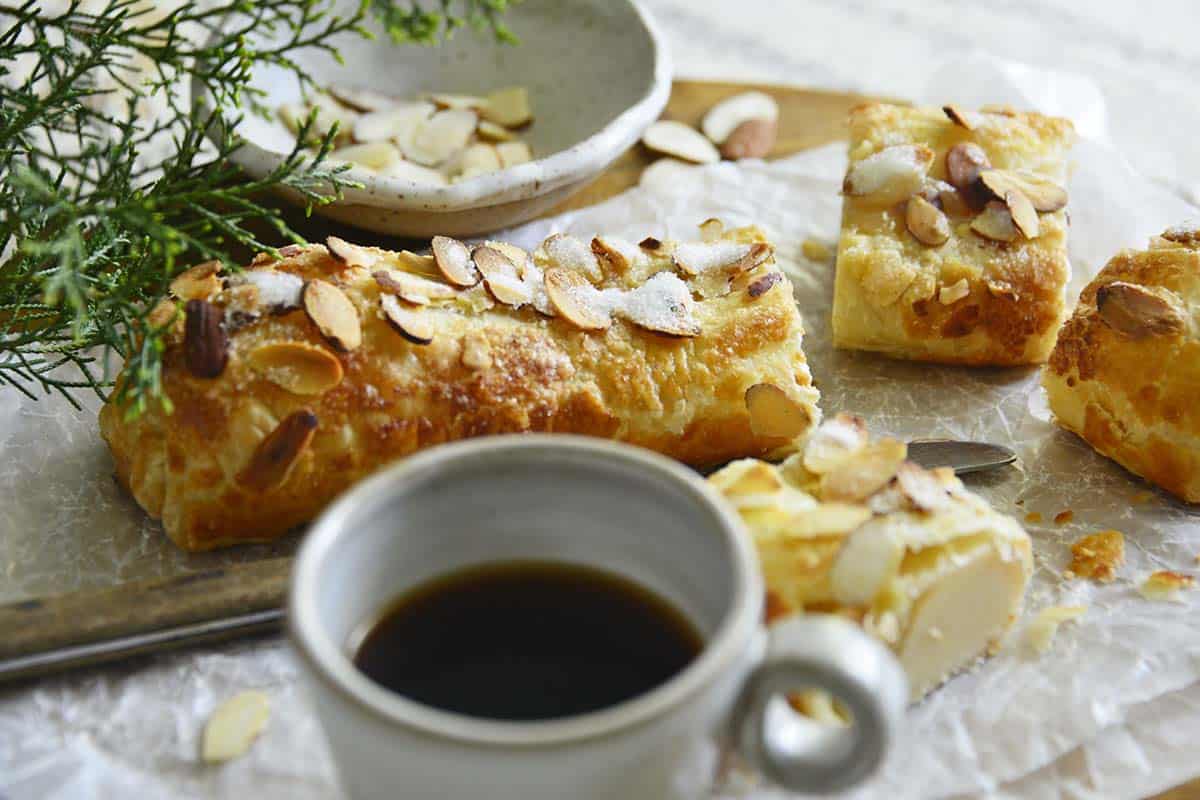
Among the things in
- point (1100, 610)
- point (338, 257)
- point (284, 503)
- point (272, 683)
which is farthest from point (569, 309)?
point (1100, 610)

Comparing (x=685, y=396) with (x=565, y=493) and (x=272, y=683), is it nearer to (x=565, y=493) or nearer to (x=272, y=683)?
(x=565, y=493)

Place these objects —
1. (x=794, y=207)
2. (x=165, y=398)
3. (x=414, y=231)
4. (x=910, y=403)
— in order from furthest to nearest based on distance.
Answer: (x=794, y=207) < (x=414, y=231) < (x=910, y=403) < (x=165, y=398)

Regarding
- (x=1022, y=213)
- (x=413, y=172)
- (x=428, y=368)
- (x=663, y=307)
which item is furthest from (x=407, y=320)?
(x=1022, y=213)

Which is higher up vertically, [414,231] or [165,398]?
[165,398]

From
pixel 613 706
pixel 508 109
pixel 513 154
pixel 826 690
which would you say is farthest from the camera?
pixel 508 109

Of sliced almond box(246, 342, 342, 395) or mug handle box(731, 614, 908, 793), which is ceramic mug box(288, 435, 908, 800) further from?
sliced almond box(246, 342, 342, 395)

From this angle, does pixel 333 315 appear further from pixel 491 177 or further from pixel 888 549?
pixel 888 549

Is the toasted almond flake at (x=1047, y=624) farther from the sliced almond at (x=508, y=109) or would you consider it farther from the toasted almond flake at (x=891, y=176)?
the sliced almond at (x=508, y=109)
